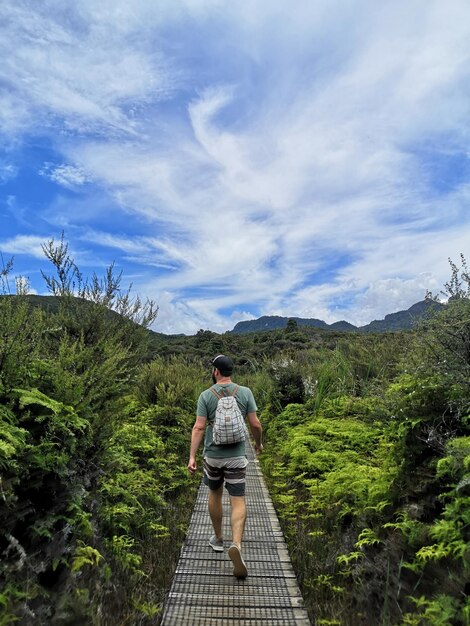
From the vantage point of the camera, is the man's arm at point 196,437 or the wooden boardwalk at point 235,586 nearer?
the wooden boardwalk at point 235,586

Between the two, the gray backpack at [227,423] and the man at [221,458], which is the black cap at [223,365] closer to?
the man at [221,458]

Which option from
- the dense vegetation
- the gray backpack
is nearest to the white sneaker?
the dense vegetation

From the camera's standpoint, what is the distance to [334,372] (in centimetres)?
1153

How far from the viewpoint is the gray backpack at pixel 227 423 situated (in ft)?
14.6

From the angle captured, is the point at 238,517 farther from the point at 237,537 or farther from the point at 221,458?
the point at 221,458

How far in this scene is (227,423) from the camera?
445 centimetres

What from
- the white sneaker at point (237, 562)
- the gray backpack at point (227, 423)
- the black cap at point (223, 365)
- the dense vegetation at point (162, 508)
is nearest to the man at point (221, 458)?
the black cap at point (223, 365)

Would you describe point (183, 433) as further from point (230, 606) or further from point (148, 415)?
point (230, 606)

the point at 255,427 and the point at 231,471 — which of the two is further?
the point at 255,427

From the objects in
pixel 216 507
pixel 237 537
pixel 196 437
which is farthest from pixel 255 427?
pixel 237 537

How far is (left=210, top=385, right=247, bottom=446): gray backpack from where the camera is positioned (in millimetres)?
4445

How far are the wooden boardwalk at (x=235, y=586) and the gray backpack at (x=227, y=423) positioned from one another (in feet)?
4.12

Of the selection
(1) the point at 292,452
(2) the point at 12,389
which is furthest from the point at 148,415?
(2) the point at 12,389

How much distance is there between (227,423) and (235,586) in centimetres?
147
